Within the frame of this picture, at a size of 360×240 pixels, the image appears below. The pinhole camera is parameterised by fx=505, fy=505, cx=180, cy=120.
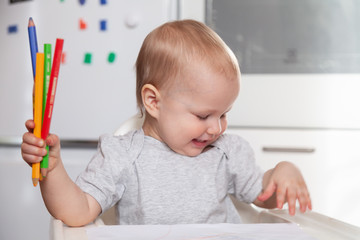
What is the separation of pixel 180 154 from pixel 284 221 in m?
0.21

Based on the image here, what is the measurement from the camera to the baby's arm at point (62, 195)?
0.63m

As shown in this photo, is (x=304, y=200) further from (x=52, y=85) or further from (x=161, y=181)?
(x=52, y=85)

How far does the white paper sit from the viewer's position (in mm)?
639

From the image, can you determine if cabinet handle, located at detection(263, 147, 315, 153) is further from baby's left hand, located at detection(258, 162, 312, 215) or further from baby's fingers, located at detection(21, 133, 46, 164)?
baby's fingers, located at detection(21, 133, 46, 164)

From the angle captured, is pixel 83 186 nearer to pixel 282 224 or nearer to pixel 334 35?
pixel 282 224

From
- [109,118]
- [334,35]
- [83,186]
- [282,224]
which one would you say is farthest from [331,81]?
[83,186]

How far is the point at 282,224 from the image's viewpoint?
733 mm

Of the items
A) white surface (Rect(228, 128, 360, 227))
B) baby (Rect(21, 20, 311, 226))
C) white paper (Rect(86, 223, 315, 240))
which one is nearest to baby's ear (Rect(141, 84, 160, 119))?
baby (Rect(21, 20, 311, 226))

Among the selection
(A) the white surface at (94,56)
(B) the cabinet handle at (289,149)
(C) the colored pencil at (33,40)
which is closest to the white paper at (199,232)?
(C) the colored pencil at (33,40)

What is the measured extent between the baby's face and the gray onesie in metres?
0.04

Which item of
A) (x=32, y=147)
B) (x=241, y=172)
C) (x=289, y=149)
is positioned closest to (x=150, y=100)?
(x=241, y=172)

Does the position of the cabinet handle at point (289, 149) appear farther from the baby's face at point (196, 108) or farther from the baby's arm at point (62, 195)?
the baby's arm at point (62, 195)

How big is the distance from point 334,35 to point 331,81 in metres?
0.17

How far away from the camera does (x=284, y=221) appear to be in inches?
30.6
